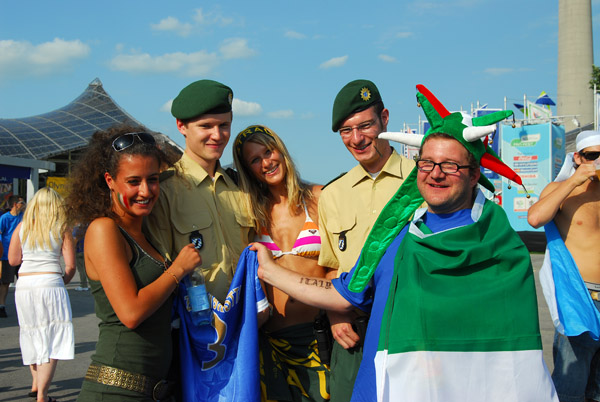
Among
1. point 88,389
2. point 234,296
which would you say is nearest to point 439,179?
point 234,296

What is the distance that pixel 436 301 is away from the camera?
2.13m

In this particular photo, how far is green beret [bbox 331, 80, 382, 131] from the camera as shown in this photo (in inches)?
126

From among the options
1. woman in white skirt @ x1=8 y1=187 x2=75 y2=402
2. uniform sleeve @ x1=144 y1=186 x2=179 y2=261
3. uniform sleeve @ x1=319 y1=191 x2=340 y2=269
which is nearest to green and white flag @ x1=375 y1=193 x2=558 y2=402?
uniform sleeve @ x1=319 y1=191 x2=340 y2=269

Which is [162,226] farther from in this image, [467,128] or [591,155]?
[591,155]

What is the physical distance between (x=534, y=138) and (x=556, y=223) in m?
16.2

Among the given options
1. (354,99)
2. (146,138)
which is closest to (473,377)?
(354,99)

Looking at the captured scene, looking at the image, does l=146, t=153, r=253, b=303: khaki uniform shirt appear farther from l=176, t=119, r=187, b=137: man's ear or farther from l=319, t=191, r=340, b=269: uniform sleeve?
l=319, t=191, r=340, b=269: uniform sleeve

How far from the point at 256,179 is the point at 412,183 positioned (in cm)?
131

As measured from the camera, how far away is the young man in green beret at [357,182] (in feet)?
10.5

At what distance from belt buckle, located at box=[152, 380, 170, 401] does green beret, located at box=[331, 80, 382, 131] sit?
1768mm

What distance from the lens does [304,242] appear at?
3.35 meters

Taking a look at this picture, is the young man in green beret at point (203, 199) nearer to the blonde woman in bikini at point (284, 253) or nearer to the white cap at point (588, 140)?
the blonde woman in bikini at point (284, 253)

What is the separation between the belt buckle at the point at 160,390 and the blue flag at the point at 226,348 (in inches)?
7.6

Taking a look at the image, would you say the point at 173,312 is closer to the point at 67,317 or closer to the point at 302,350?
the point at 302,350
